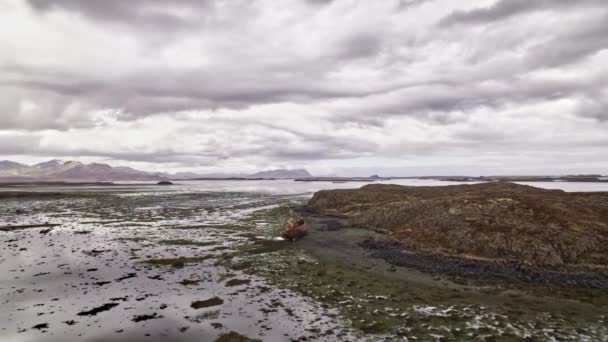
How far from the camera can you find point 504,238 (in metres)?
23.2

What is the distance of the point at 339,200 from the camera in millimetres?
53312

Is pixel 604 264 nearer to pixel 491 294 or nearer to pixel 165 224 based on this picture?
pixel 491 294

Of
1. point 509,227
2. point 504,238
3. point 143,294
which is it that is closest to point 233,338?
point 143,294

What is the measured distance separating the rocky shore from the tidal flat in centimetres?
219

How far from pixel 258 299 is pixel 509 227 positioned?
19.4m

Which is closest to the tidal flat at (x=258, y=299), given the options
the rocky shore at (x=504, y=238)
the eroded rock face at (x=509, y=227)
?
the rocky shore at (x=504, y=238)

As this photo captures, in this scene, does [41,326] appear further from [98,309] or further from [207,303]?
[207,303]

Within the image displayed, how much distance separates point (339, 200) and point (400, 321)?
40.4 meters

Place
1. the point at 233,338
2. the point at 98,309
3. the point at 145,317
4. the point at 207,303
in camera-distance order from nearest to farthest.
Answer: the point at 233,338
the point at 145,317
the point at 98,309
the point at 207,303

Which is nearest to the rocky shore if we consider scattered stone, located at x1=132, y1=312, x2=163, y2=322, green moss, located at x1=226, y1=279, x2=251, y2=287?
green moss, located at x1=226, y1=279, x2=251, y2=287

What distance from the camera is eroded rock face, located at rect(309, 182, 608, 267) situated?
69.4 feet

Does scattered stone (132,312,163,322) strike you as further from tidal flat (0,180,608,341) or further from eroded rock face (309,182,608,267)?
eroded rock face (309,182,608,267)

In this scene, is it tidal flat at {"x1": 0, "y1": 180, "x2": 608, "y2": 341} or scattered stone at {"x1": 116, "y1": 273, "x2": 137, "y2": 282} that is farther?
scattered stone at {"x1": 116, "y1": 273, "x2": 137, "y2": 282}

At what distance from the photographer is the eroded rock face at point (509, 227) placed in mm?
21141
